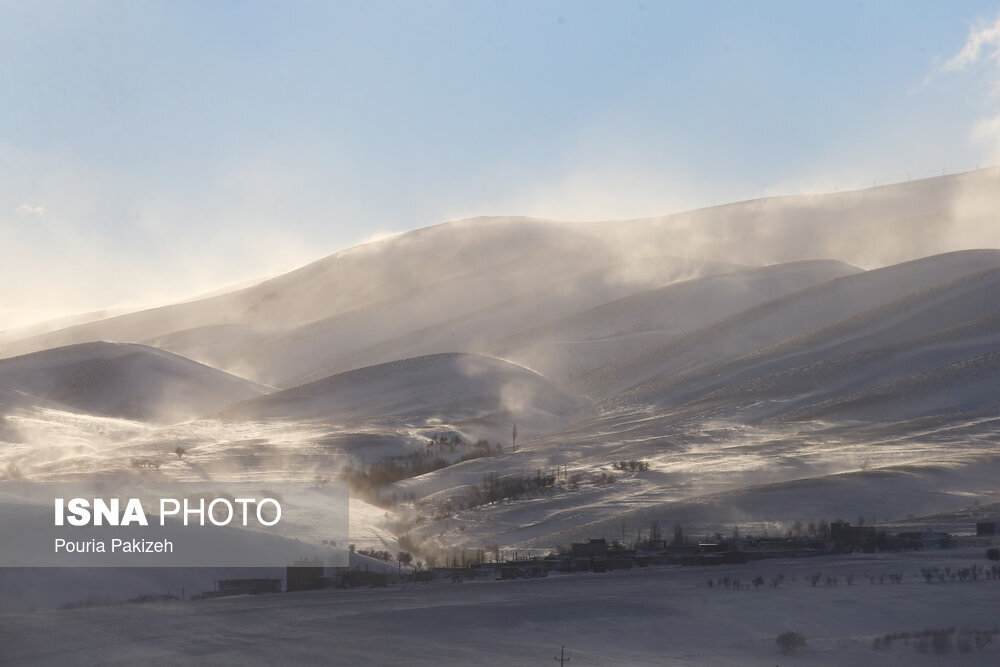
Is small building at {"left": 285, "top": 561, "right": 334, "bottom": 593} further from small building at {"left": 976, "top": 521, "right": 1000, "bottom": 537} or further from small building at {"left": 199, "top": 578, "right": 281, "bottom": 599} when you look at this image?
small building at {"left": 976, "top": 521, "right": 1000, "bottom": 537}

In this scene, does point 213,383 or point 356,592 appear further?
point 213,383

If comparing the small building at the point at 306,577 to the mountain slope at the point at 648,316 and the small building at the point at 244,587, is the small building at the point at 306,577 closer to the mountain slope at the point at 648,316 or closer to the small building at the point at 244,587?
the small building at the point at 244,587

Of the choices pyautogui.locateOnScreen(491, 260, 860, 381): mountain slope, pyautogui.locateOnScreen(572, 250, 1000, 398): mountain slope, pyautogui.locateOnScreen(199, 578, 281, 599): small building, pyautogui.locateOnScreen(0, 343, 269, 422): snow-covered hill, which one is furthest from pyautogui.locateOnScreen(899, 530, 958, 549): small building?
pyautogui.locateOnScreen(491, 260, 860, 381): mountain slope

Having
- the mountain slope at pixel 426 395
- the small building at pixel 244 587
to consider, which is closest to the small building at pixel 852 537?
the small building at pixel 244 587

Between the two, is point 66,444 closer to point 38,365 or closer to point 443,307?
point 38,365

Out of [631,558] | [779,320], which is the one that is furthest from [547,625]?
[779,320]

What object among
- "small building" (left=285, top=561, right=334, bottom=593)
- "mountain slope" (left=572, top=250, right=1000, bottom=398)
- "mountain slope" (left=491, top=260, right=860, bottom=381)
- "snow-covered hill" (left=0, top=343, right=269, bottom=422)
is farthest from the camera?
"mountain slope" (left=491, top=260, right=860, bottom=381)

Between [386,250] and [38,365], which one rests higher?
[386,250]

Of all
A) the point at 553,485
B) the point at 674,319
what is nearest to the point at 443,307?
the point at 674,319
